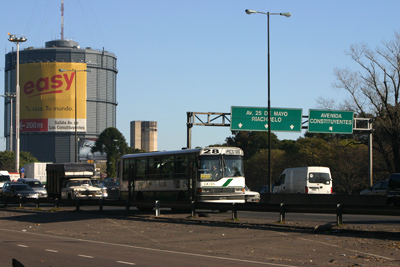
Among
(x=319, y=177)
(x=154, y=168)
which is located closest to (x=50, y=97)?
(x=319, y=177)

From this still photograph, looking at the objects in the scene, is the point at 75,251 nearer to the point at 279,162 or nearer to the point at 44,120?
the point at 279,162

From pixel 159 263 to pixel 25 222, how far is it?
13.8m

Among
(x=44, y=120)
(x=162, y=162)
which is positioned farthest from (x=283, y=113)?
(x=44, y=120)

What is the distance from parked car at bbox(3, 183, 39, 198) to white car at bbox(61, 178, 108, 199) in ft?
9.51

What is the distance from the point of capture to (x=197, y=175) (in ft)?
86.5

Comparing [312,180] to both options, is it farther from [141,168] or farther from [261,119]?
[141,168]

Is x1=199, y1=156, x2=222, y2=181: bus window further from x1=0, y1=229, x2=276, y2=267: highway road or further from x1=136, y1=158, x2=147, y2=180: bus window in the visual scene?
x1=0, y1=229, x2=276, y2=267: highway road

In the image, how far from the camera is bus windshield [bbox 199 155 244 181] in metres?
26.4

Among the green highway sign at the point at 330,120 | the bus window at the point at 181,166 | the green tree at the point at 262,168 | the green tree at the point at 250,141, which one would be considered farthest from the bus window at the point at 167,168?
the green tree at the point at 250,141

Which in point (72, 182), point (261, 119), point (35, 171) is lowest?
point (35, 171)

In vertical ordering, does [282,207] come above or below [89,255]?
above

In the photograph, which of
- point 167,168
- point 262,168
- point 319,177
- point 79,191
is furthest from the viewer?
point 262,168

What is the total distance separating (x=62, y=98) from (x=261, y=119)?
418ft

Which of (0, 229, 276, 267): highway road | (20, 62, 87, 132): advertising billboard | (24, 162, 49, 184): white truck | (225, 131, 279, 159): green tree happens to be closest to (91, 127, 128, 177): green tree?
(20, 62, 87, 132): advertising billboard
